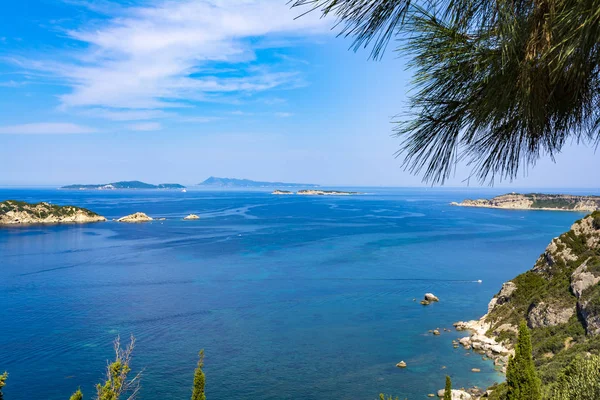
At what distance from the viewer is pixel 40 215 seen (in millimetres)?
85688

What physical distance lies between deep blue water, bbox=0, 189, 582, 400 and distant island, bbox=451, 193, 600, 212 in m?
58.6

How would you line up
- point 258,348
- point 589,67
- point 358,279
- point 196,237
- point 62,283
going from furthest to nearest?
point 196,237, point 358,279, point 62,283, point 258,348, point 589,67

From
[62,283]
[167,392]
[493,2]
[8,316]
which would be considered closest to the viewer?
[493,2]

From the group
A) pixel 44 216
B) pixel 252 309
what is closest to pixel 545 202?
pixel 252 309

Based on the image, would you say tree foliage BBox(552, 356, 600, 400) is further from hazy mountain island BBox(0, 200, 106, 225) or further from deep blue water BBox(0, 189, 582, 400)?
hazy mountain island BBox(0, 200, 106, 225)

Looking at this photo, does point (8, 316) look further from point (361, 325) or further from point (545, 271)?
point (545, 271)

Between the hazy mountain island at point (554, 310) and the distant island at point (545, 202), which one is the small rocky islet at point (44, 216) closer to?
the hazy mountain island at point (554, 310)

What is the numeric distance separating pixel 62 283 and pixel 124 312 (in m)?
11.4

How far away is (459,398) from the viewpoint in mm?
19109

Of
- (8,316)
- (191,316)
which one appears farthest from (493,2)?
(8,316)

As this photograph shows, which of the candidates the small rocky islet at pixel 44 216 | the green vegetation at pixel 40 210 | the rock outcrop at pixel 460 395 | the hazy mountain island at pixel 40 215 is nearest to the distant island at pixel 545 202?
the small rocky islet at pixel 44 216

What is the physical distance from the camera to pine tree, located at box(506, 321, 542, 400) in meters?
14.4

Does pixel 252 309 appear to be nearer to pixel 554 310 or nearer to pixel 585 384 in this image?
pixel 554 310

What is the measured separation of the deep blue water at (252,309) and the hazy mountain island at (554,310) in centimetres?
227
